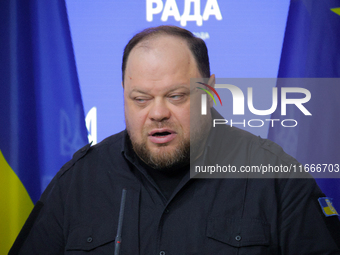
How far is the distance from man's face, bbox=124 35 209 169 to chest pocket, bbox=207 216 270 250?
27 centimetres

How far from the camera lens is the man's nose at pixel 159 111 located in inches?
47.7

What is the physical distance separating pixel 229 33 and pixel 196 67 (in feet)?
1.81

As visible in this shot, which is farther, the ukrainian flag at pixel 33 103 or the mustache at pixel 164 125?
the ukrainian flag at pixel 33 103

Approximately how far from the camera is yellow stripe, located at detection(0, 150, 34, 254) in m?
1.70

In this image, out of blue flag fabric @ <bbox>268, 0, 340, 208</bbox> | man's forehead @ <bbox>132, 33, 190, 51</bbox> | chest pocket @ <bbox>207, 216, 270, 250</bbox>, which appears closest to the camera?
chest pocket @ <bbox>207, 216, 270, 250</bbox>

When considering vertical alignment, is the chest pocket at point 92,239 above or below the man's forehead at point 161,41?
below

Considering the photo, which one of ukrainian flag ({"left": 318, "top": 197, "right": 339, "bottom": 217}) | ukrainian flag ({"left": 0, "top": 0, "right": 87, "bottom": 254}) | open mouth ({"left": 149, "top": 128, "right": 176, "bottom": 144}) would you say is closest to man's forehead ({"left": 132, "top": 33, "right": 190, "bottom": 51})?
open mouth ({"left": 149, "top": 128, "right": 176, "bottom": 144})

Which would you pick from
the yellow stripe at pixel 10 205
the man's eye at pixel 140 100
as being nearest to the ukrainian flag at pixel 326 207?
the man's eye at pixel 140 100

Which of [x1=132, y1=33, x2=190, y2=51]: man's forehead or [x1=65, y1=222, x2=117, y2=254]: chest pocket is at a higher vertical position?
[x1=132, y1=33, x2=190, y2=51]: man's forehead

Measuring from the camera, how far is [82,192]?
1350 millimetres

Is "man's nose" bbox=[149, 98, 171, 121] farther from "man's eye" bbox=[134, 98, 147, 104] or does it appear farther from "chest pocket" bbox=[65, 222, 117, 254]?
"chest pocket" bbox=[65, 222, 117, 254]

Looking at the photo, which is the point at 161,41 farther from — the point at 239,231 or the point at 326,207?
the point at 326,207

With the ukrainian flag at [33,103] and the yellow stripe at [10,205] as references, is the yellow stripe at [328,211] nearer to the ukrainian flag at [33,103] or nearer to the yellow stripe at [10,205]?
the ukrainian flag at [33,103]

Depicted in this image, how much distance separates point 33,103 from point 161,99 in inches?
34.1
